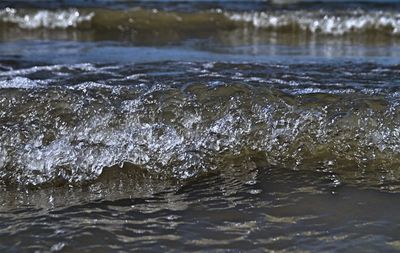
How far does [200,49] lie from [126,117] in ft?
12.1

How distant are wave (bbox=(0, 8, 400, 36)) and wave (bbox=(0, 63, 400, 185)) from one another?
5560 millimetres

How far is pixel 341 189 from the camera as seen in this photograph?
8.84ft

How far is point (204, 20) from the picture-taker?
9.41 meters

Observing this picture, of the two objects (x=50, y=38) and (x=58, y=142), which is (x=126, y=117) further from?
(x=50, y=38)

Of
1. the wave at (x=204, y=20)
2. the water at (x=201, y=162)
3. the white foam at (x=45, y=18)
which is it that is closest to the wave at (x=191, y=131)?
the water at (x=201, y=162)

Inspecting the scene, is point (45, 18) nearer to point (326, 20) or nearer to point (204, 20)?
point (204, 20)

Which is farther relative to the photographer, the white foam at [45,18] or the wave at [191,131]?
the white foam at [45,18]

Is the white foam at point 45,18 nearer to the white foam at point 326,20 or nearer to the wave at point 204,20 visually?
the wave at point 204,20

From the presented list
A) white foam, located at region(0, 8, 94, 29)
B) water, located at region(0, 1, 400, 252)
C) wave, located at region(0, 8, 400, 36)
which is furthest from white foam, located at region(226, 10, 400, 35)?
water, located at region(0, 1, 400, 252)

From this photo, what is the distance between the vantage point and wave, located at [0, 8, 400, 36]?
8969mm

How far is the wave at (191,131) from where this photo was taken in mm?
2914

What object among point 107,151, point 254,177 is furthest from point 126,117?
point 254,177

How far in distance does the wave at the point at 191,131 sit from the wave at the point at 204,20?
18.2 feet

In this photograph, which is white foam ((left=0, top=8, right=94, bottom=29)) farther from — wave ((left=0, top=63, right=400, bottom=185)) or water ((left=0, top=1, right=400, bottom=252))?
wave ((left=0, top=63, right=400, bottom=185))
